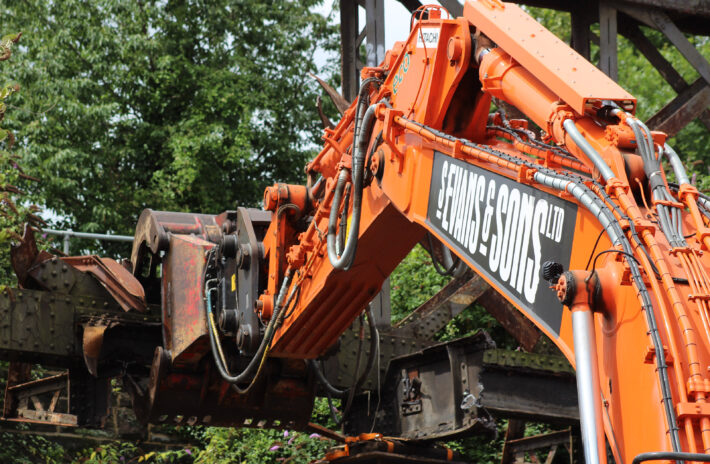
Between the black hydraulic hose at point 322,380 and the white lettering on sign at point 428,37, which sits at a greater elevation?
the white lettering on sign at point 428,37

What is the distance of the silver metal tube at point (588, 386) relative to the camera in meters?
3.39

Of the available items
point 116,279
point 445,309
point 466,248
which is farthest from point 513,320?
point 466,248

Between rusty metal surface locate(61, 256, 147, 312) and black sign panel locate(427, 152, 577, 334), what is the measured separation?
14.8 feet

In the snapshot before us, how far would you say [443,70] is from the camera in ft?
18.6

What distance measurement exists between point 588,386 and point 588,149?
0.93 meters

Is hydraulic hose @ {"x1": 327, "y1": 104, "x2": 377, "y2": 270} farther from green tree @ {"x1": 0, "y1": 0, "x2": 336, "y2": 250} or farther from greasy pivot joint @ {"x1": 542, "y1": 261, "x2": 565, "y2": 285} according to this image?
green tree @ {"x1": 0, "y1": 0, "x2": 336, "y2": 250}

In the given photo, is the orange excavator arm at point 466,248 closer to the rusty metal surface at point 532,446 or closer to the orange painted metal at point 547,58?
the orange painted metal at point 547,58

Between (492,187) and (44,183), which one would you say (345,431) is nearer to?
(492,187)

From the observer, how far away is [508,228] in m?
4.53

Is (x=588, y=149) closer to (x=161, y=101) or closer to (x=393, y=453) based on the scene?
(x=393, y=453)

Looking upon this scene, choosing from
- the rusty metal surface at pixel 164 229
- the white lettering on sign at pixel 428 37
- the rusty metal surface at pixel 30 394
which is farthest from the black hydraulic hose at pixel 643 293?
the rusty metal surface at pixel 30 394

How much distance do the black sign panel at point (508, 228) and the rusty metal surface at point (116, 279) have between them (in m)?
4.51

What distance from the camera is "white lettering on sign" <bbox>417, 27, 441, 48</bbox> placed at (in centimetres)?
563

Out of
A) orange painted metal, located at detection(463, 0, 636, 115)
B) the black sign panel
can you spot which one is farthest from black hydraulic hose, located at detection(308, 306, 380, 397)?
orange painted metal, located at detection(463, 0, 636, 115)
